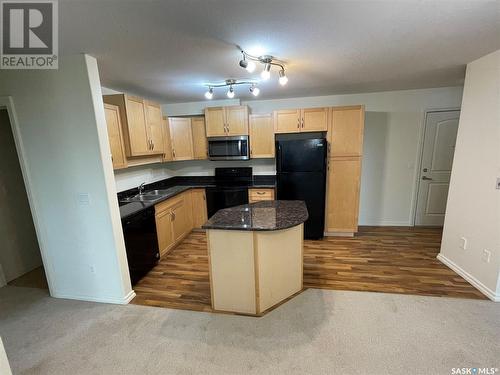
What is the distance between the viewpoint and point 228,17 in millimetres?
1413

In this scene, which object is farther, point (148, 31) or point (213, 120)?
point (213, 120)

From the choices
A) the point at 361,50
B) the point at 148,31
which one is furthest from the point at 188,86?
the point at 361,50

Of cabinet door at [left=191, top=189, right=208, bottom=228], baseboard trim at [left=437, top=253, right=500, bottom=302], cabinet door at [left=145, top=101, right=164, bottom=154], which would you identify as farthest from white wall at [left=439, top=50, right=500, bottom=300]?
cabinet door at [left=145, top=101, right=164, bottom=154]

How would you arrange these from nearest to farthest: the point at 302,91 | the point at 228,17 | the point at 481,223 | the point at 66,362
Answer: the point at 228,17, the point at 66,362, the point at 481,223, the point at 302,91

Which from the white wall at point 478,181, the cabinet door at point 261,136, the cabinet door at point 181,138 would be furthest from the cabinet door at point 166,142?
the white wall at point 478,181

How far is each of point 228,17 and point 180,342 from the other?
2461mm

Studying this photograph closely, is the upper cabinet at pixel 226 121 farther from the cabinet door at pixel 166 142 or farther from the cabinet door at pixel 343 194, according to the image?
the cabinet door at pixel 343 194

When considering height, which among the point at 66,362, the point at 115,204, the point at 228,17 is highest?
the point at 228,17

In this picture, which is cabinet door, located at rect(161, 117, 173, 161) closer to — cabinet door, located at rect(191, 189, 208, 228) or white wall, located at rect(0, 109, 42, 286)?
cabinet door, located at rect(191, 189, 208, 228)

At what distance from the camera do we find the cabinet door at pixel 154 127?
3.32 metres

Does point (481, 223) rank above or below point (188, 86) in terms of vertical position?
below

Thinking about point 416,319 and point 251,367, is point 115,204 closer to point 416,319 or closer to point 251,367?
point 251,367

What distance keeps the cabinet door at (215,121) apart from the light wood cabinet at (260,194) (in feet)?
3.78

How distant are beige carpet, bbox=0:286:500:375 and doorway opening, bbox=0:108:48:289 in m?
0.73
